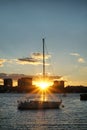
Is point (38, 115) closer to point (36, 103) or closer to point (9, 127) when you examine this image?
point (36, 103)

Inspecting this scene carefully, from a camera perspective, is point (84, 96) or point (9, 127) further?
point (84, 96)

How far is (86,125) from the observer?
78812 millimetres

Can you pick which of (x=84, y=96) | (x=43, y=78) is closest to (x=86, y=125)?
(x=43, y=78)

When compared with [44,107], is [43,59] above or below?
above

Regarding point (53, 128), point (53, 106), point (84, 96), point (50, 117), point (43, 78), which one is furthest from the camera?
point (84, 96)

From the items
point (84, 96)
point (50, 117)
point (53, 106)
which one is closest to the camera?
point (50, 117)

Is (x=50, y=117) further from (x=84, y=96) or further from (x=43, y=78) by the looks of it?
(x=84, y=96)

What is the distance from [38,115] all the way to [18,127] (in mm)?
25894

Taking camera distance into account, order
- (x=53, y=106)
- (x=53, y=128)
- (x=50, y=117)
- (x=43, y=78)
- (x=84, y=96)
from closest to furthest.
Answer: (x=53, y=128), (x=50, y=117), (x=43, y=78), (x=53, y=106), (x=84, y=96)

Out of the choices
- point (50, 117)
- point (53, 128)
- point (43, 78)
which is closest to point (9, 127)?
point (53, 128)

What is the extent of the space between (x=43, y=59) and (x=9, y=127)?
39.1m

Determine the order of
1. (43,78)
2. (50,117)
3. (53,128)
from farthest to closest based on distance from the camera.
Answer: (43,78) < (50,117) < (53,128)

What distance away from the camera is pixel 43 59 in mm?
112562

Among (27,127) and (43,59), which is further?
(43,59)
